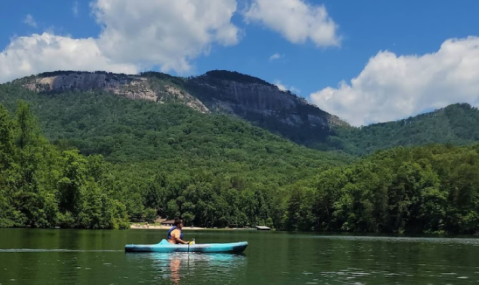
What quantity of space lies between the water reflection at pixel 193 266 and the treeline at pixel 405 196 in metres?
69.6

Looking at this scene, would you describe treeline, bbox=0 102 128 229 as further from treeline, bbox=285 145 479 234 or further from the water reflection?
the water reflection

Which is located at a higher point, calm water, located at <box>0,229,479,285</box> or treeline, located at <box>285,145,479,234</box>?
treeline, located at <box>285,145,479,234</box>

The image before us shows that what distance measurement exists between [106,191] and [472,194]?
6927cm

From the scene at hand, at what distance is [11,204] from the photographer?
268 ft

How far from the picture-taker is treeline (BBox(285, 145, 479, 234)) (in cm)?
9675

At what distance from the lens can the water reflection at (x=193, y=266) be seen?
26109 mm

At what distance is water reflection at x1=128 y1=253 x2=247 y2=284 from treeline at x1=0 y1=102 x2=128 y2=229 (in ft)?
160

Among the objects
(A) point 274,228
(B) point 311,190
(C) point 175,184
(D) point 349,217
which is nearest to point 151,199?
(C) point 175,184

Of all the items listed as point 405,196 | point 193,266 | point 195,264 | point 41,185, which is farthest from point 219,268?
point 405,196

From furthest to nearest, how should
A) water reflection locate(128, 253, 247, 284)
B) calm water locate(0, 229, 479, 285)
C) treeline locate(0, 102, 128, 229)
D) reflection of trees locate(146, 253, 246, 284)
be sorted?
treeline locate(0, 102, 128, 229)
reflection of trees locate(146, 253, 246, 284)
water reflection locate(128, 253, 247, 284)
calm water locate(0, 229, 479, 285)

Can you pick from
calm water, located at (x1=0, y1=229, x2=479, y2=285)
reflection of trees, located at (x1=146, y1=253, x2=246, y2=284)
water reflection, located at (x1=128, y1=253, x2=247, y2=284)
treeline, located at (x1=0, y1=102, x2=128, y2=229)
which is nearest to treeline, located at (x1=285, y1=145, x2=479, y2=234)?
treeline, located at (x1=0, y1=102, x2=128, y2=229)

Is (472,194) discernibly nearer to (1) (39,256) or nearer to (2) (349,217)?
(2) (349,217)

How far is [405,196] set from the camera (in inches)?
4139

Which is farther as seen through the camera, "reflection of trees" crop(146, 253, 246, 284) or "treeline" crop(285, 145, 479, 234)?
"treeline" crop(285, 145, 479, 234)
